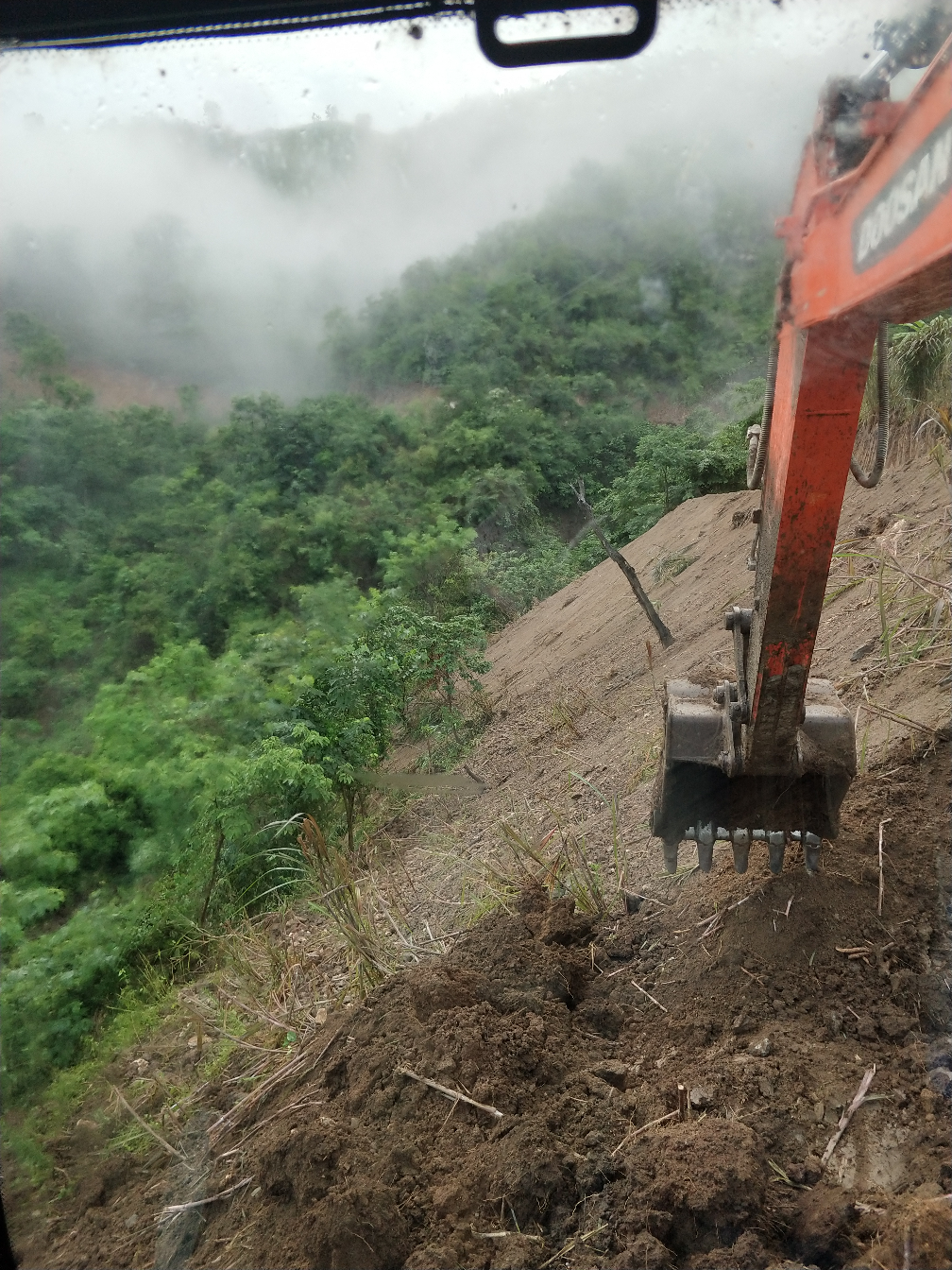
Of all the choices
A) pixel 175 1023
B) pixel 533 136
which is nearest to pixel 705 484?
pixel 533 136

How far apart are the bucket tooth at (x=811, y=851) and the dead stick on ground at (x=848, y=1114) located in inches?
18.7

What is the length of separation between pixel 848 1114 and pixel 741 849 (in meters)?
0.59

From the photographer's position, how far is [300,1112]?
1.77 meters

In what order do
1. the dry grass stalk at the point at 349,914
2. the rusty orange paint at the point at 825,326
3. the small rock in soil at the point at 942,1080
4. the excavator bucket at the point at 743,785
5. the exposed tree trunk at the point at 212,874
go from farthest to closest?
the exposed tree trunk at the point at 212,874 → the dry grass stalk at the point at 349,914 → the excavator bucket at the point at 743,785 → the small rock in soil at the point at 942,1080 → the rusty orange paint at the point at 825,326

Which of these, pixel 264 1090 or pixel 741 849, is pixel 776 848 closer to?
pixel 741 849

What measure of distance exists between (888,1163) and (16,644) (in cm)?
207

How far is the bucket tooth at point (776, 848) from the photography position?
6.25ft

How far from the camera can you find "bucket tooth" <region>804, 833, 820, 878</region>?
1919 millimetres

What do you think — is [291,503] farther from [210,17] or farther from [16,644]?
[210,17]

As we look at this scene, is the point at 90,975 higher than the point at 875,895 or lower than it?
lower

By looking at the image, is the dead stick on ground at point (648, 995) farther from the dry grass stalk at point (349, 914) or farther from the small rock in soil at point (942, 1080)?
the dry grass stalk at point (349, 914)

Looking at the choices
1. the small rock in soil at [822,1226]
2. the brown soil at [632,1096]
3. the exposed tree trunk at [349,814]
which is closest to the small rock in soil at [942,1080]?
the brown soil at [632,1096]

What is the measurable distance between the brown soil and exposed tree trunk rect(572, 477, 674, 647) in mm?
715

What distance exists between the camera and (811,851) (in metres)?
1.93
